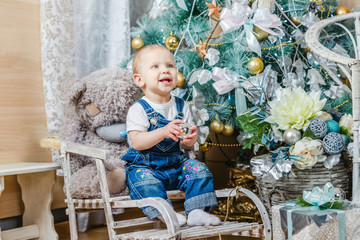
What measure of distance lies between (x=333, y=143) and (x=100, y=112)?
815mm

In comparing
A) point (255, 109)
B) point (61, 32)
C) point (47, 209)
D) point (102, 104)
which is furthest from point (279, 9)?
point (47, 209)

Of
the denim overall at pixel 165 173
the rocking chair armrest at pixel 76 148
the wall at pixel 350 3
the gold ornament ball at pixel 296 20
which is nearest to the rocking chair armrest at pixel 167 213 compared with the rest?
the denim overall at pixel 165 173

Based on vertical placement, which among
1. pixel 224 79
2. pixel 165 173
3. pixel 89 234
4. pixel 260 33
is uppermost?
pixel 260 33

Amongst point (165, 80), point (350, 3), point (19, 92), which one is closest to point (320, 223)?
point (165, 80)

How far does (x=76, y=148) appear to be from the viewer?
51.8 inches

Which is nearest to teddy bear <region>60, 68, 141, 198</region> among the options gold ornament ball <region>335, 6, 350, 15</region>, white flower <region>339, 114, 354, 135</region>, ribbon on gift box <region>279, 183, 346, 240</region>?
ribbon on gift box <region>279, 183, 346, 240</region>

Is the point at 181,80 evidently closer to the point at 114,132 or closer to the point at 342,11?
the point at 114,132

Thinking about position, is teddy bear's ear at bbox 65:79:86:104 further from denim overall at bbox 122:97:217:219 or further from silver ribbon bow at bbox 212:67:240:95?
silver ribbon bow at bbox 212:67:240:95

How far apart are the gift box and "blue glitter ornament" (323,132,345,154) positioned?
1.02ft

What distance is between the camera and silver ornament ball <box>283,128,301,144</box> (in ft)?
4.26

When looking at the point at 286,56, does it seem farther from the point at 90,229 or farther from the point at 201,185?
the point at 90,229

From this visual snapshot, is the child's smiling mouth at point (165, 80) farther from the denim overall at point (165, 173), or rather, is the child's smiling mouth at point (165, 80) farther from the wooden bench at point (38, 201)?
the wooden bench at point (38, 201)

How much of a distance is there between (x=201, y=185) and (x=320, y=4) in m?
0.90

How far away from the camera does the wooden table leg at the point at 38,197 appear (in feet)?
5.07
